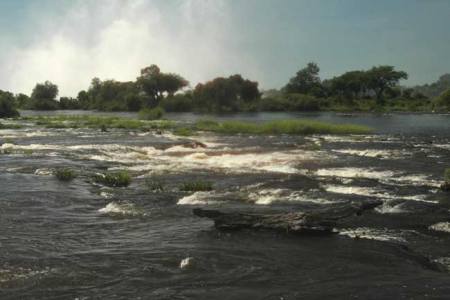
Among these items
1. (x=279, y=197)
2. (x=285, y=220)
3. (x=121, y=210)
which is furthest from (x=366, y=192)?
(x=121, y=210)

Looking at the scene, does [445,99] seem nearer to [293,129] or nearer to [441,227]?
[293,129]

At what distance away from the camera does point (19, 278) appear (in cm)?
1298

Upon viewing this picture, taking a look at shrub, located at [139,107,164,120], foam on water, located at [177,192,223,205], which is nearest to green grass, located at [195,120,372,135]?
shrub, located at [139,107,164,120]

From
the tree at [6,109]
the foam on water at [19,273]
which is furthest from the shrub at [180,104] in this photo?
the foam on water at [19,273]

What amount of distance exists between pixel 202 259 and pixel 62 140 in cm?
4378

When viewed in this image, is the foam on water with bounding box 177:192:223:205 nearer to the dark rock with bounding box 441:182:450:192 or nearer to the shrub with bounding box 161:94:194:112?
the dark rock with bounding box 441:182:450:192

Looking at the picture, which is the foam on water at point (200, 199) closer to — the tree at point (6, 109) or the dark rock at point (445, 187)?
the dark rock at point (445, 187)

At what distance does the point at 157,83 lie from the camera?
184m

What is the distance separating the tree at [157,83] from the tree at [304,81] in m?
37.8

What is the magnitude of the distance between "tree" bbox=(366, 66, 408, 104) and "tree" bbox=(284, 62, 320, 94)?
21.2m

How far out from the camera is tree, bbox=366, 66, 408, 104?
176625 millimetres

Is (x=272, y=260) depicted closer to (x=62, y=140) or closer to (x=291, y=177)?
(x=291, y=177)

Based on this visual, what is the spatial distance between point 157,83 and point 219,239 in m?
170

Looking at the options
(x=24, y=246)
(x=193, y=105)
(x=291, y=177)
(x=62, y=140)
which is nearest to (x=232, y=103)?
(x=193, y=105)
